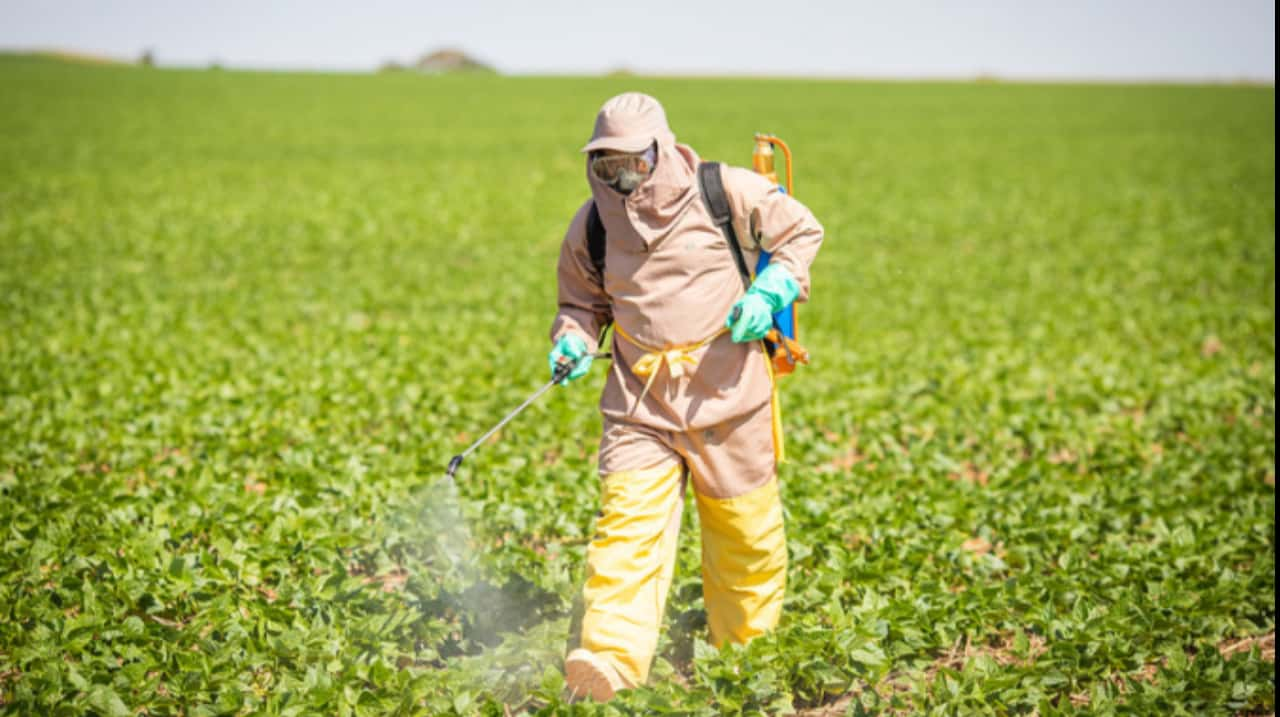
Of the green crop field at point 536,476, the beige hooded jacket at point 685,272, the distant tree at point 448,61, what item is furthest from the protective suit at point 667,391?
the distant tree at point 448,61

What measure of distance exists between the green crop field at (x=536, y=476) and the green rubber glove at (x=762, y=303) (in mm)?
1238

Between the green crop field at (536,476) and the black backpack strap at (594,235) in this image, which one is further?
the green crop field at (536,476)

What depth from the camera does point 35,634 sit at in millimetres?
3740

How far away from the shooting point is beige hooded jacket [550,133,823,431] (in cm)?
348

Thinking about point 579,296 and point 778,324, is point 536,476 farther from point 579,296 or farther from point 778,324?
point 778,324

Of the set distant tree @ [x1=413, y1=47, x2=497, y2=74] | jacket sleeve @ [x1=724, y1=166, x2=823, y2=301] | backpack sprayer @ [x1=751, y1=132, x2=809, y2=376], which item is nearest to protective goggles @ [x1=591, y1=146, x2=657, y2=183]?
jacket sleeve @ [x1=724, y1=166, x2=823, y2=301]

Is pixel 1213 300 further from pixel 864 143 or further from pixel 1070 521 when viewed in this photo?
pixel 864 143

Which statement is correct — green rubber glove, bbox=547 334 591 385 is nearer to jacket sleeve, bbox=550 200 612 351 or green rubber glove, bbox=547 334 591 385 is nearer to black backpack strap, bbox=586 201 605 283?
jacket sleeve, bbox=550 200 612 351

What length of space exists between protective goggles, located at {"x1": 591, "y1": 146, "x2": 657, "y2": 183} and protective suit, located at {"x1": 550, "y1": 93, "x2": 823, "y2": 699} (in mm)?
29

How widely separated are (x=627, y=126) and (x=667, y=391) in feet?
3.16

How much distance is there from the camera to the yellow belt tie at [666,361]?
3.54 m

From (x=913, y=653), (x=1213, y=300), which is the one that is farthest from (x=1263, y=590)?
(x=1213, y=300)

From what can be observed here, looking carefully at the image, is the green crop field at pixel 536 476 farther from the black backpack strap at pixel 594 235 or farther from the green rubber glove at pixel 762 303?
the black backpack strap at pixel 594 235

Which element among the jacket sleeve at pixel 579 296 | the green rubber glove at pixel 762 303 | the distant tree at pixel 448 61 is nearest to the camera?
the green rubber glove at pixel 762 303
